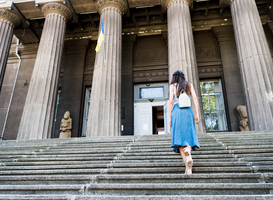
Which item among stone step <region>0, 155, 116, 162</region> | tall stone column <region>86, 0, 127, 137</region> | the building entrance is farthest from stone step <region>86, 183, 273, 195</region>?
the building entrance

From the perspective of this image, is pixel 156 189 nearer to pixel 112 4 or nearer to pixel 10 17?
pixel 112 4

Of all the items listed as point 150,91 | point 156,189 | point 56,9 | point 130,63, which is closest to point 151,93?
point 150,91

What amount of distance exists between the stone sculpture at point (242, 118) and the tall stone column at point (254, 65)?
112 inches

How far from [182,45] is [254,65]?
3.28 metres

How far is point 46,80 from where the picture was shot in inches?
428

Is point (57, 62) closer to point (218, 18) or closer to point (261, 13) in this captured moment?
point (218, 18)

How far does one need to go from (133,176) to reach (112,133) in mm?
5776

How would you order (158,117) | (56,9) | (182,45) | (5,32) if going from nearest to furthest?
(182,45) < (56,9) < (5,32) < (158,117)

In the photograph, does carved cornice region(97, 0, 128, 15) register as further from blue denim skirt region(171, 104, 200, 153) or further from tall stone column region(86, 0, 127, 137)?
blue denim skirt region(171, 104, 200, 153)

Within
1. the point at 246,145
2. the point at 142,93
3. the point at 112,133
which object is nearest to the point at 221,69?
the point at 142,93

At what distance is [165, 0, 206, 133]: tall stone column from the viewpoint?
9.87 metres

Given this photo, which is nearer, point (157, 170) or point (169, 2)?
point (157, 170)

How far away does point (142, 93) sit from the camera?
588 inches

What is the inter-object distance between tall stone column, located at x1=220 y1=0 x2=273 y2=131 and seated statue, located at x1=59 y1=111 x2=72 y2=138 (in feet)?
33.0
